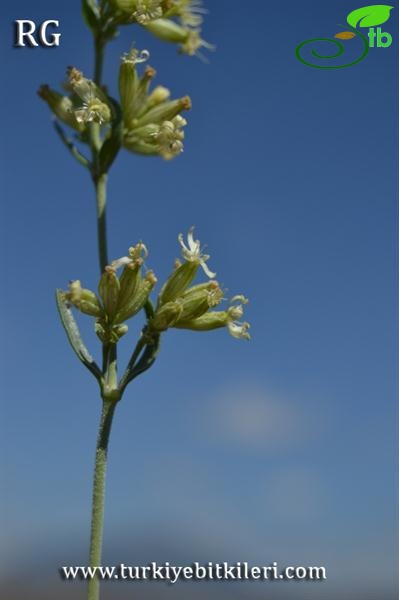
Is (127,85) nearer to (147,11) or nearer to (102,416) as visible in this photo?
(147,11)

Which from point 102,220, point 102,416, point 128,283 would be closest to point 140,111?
point 102,220

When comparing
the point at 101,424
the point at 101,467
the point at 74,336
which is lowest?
the point at 101,467

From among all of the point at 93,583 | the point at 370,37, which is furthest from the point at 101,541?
the point at 370,37

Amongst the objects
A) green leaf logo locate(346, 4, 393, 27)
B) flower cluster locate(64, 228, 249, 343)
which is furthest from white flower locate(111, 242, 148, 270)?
green leaf logo locate(346, 4, 393, 27)

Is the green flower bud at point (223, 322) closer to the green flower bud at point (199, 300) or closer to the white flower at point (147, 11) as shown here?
the green flower bud at point (199, 300)

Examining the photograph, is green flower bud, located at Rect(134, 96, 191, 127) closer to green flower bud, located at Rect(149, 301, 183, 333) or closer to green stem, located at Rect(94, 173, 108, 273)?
green stem, located at Rect(94, 173, 108, 273)

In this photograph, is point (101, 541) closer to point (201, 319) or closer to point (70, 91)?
point (201, 319)

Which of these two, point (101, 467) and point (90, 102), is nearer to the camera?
point (101, 467)
